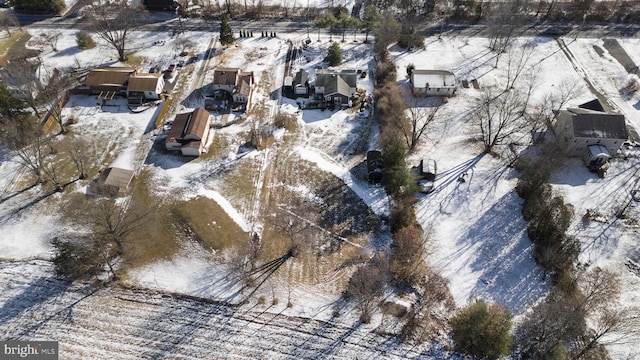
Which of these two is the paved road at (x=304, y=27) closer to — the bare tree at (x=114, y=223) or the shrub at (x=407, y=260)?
the bare tree at (x=114, y=223)

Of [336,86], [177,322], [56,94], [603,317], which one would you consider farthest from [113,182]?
[603,317]

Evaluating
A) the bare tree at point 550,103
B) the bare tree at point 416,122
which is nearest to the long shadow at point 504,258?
the bare tree at point 416,122

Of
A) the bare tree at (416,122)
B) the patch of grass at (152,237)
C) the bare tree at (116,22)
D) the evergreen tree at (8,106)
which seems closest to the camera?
the patch of grass at (152,237)

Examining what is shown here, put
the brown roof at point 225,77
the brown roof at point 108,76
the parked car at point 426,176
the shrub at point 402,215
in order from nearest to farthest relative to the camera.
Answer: the shrub at point 402,215 → the parked car at point 426,176 → the brown roof at point 108,76 → the brown roof at point 225,77

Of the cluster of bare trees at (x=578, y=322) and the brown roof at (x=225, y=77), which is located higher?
the brown roof at (x=225, y=77)

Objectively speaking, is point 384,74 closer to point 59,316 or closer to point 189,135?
point 189,135

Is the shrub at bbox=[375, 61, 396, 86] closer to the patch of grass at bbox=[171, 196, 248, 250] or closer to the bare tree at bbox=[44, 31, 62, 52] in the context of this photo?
the patch of grass at bbox=[171, 196, 248, 250]

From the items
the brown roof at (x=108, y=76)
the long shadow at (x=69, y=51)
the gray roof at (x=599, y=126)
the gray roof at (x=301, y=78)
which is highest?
the long shadow at (x=69, y=51)
